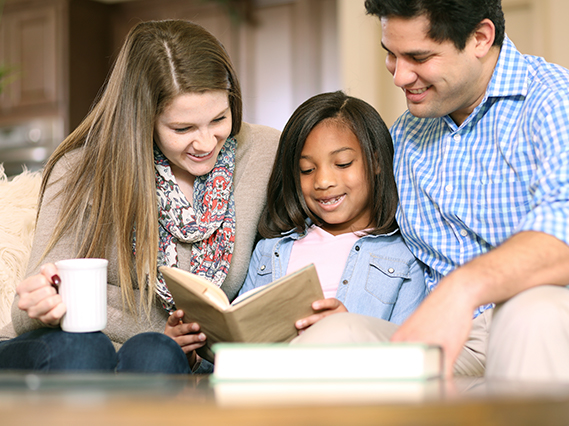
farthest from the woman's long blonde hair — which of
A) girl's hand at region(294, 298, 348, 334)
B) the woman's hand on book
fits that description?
girl's hand at region(294, 298, 348, 334)

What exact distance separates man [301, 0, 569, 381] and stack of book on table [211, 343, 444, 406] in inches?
9.1

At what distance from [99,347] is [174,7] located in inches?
142

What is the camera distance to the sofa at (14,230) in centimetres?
144

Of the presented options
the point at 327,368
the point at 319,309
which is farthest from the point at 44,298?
the point at 327,368

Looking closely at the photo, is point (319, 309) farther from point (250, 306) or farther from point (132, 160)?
point (132, 160)

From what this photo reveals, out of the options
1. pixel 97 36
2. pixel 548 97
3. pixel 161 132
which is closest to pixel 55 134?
pixel 97 36

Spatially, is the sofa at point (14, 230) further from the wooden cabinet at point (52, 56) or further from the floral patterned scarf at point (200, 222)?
the wooden cabinet at point (52, 56)

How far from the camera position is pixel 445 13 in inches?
43.5

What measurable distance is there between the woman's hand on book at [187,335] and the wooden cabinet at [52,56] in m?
3.35

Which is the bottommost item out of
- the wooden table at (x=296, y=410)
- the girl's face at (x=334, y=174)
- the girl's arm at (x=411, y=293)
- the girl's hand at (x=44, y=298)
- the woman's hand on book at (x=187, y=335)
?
the woman's hand on book at (x=187, y=335)

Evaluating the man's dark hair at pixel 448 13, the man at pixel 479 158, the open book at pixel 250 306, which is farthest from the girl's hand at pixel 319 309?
the man's dark hair at pixel 448 13

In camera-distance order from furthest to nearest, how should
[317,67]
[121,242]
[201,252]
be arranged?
[317,67]
[201,252]
[121,242]

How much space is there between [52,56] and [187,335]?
11.9 ft

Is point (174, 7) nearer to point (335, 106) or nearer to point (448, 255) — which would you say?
point (335, 106)
